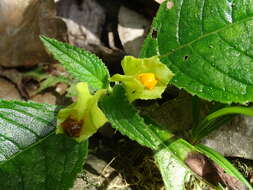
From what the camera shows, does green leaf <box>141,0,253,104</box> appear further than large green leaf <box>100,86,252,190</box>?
Yes

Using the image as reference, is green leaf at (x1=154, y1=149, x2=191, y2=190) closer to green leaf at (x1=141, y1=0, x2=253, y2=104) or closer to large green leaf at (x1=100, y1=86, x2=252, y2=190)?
large green leaf at (x1=100, y1=86, x2=252, y2=190)

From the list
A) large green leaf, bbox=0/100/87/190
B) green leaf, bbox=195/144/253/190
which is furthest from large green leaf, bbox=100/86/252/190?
large green leaf, bbox=0/100/87/190

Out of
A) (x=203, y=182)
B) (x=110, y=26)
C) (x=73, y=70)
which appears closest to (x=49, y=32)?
(x=110, y=26)

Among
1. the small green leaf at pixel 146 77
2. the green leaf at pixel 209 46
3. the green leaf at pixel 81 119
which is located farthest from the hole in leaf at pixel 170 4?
the green leaf at pixel 81 119

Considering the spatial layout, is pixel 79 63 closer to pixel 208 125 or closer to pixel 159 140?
pixel 159 140

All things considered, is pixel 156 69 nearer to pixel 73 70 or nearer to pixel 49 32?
pixel 73 70

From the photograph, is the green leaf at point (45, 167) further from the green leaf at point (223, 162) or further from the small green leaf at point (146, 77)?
the green leaf at point (223, 162)
